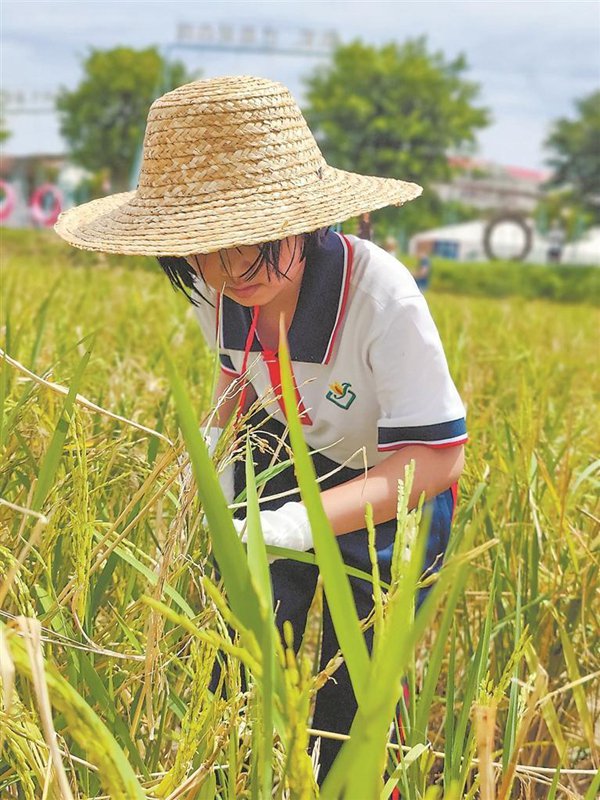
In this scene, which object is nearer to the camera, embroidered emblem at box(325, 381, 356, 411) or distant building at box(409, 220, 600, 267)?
embroidered emblem at box(325, 381, 356, 411)

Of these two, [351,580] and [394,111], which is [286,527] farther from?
[394,111]

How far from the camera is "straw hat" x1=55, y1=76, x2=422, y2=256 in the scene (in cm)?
93

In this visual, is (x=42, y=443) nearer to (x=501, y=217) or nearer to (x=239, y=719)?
(x=239, y=719)

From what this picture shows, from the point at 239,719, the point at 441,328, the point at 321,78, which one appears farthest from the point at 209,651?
the point at 321,78

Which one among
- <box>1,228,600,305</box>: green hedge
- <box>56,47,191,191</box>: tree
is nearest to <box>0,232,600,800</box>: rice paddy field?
<box>1,228,600,305</box>: green hedge

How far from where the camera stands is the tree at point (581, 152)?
30562 millimetres

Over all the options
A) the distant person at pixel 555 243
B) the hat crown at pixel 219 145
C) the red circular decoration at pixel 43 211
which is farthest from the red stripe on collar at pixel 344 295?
the distant person at pixel 555 243

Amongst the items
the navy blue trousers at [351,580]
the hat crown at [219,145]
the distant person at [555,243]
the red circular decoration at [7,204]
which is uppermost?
the hat crown at [219,145]

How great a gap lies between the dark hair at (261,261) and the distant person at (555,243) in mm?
31378

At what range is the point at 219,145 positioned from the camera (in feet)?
3.19

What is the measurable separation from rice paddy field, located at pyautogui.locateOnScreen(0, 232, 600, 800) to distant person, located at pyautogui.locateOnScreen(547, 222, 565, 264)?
31.4m

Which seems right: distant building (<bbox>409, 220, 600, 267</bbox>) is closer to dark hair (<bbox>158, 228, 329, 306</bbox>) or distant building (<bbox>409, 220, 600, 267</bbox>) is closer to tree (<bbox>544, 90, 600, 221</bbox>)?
tree (<bbox>544, 90, 600, 221</bbox>)

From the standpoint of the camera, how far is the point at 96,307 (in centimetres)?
279

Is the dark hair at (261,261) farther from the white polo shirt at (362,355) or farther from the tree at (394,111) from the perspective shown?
the tree at (394,111)
